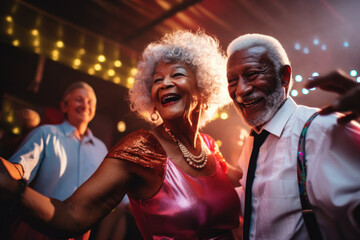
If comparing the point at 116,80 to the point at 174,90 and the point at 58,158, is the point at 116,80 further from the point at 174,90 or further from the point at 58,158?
the point at 174,90

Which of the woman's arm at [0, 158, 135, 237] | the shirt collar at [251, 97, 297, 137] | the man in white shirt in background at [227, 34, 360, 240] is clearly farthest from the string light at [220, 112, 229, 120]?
the woman's arm at [0, 158, 135, 237]

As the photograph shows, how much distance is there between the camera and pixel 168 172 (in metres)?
1.57

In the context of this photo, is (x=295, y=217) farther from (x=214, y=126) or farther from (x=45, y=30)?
(x=45, y=30)

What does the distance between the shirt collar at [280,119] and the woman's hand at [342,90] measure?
38cm

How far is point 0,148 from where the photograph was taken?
2760 mm

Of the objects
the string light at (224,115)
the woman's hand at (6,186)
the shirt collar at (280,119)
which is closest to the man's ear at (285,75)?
the shirt collar at (280,119)

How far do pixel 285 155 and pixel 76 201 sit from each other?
118 cm

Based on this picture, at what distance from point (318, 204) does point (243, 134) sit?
1.74 m

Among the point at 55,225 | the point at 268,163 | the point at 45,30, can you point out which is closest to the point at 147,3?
the point at 45,30

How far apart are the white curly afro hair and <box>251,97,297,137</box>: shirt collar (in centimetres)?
65

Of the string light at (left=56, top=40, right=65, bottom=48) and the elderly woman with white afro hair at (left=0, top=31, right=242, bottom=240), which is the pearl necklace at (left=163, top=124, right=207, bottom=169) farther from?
the string light at (left=56, top=40, right=65, bottom=48)

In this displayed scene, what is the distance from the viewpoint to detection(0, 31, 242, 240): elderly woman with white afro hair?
116 cm

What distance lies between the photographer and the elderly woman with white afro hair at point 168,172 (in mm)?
1163

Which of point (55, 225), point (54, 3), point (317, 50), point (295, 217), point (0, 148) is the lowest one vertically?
point (295, 217)
